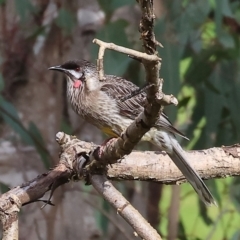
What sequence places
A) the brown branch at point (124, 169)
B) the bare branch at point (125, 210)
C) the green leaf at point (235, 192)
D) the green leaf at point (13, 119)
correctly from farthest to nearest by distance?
the green leaf at point (235, 192)
the green leaf at point (13, 119)
the brown branch at point (124, 169)
the bare branch at point (125, 210)

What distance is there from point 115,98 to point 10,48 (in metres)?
1.15

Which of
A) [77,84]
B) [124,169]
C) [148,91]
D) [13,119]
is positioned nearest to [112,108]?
[77,84]

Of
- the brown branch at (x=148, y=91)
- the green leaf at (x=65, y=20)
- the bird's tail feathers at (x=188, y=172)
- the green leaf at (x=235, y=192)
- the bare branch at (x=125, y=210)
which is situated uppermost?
the brown branch at (x=148, y=91)

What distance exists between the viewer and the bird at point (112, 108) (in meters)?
2.46

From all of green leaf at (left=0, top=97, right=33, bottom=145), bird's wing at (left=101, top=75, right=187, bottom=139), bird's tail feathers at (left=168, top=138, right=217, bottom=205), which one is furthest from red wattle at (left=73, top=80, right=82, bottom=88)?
bird's tail feathers at (left=168, top=138, right=217, bottom=205)

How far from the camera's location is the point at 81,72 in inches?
106

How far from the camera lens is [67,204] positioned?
3.60 meters

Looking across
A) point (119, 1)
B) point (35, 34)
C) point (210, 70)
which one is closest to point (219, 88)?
point (210, 70)

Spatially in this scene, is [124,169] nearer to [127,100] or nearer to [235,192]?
[127,100]

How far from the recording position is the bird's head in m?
2.68

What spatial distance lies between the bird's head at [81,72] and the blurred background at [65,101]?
0.42 m

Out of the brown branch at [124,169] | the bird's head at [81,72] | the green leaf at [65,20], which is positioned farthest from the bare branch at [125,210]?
the green leaf at [65,20]

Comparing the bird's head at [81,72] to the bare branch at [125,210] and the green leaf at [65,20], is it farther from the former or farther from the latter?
the bare branch at [125,210]

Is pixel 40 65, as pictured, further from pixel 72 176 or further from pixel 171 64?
pixel 72 176
